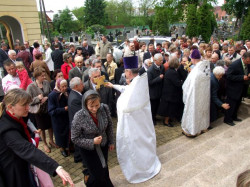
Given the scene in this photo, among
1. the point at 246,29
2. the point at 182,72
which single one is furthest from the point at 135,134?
the point at 246,29

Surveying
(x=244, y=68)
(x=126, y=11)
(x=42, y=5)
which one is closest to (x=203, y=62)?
(x=244, y=68)

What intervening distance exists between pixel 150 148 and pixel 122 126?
693 mm

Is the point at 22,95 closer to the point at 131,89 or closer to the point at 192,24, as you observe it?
the point at 131,89

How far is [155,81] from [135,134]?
7.30 feet

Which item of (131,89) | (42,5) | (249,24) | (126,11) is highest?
(126,11)

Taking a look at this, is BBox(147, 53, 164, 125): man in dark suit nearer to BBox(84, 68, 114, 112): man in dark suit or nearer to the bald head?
BBox(84, 68, 114, 112): man in dark suit

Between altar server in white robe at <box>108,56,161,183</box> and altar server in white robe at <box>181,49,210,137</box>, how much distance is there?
1.46 metres

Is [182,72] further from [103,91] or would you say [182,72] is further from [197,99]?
[103,91]

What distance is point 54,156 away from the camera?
454cm

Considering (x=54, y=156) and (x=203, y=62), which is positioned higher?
(x=203, y=62)

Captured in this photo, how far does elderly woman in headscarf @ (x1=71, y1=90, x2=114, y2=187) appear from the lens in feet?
8.97

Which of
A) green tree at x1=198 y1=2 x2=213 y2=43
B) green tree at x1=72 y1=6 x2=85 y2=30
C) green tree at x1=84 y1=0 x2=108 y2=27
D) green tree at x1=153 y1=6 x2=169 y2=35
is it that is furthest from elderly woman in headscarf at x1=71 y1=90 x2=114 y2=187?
green tree at x1=72 y1=6 x2=85 y2=30

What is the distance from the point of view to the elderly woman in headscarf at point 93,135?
273cm

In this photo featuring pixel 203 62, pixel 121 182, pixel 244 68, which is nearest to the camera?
pixel 121 182
